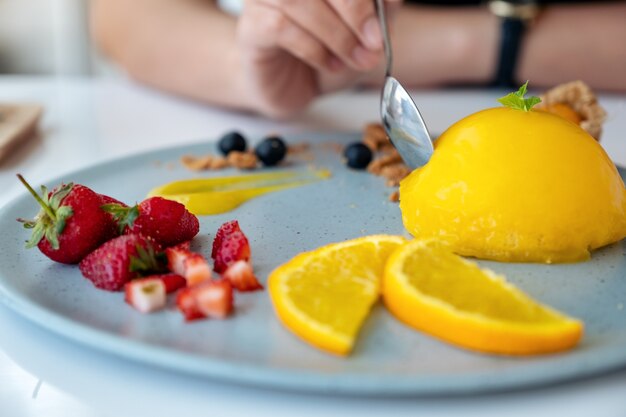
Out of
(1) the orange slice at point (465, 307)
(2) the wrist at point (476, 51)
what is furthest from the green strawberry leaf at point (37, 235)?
(2) the wrist at point (476, 51)

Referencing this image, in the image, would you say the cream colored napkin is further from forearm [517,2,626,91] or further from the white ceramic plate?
forearm [517,2,626,91]

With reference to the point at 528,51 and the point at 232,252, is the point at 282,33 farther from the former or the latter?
the point at 528,51

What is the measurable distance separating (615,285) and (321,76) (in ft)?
3.49

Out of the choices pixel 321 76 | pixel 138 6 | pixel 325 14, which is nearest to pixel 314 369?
pixel 325 14

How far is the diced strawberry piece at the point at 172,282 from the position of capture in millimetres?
790

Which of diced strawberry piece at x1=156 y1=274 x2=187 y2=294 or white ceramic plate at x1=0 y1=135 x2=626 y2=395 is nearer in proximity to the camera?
white ceramic plate at x1=0 y1=135 x2=626 y2=395

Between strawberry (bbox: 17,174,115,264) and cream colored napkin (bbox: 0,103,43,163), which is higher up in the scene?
strawberry (bbox: 17,174,115,264)

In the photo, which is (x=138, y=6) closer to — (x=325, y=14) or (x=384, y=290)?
(x=325, y=14)

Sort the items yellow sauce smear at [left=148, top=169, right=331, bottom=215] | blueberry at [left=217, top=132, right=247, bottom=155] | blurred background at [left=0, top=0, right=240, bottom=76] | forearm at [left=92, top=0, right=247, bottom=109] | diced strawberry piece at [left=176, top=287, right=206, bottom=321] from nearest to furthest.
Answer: diced strawberry piece at [left=176, top=287, right=206, bottom=321], yellow sauce smear at [left=148, top=169, right=331, bottom=215], blueberry at [left=217, top=132, right=247, bottom=155], forearm at [left=92, top=0, right=247, bottom=109], blurred background at [left=0, top=0, right=240, bottom=76]

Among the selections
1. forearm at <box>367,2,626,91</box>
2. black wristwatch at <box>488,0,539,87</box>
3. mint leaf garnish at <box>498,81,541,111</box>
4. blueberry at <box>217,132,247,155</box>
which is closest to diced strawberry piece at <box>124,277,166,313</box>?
mint leaf garnish at <box>498,81,541,111</box>

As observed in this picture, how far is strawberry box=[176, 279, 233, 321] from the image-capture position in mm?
735

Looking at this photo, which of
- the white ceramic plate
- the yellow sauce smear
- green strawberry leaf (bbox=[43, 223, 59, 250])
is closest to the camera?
the white ceramic plate

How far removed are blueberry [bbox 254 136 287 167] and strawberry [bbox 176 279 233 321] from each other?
0.62 m

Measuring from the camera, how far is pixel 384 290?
764 millimetres
